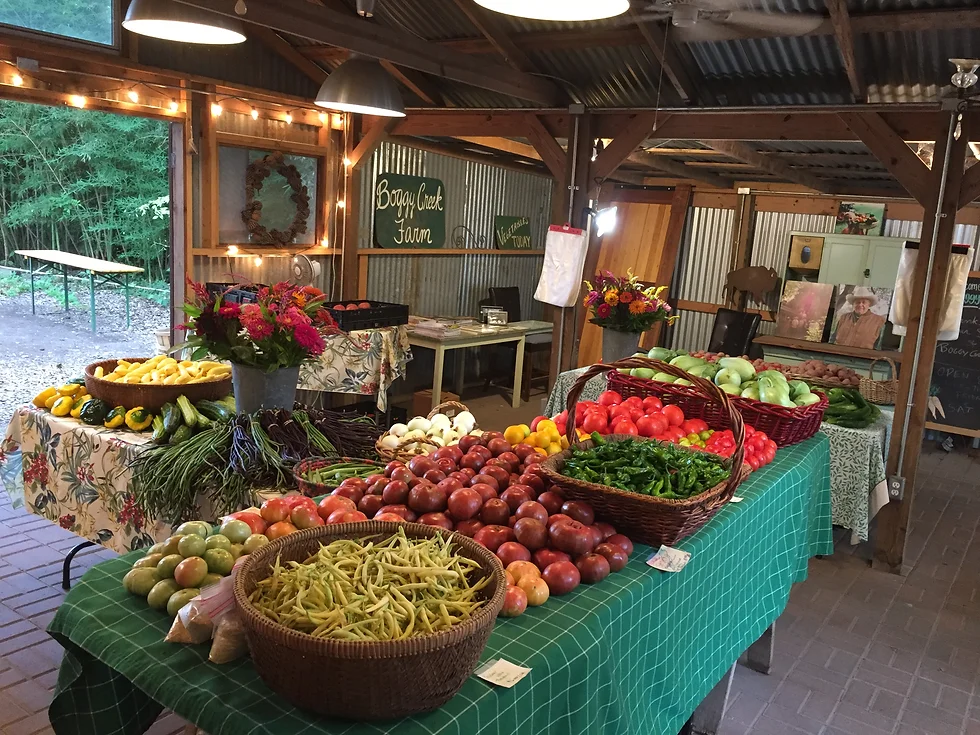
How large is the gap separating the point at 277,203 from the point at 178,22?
3.84 m

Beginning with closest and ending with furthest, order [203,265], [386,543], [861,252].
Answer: [386,543] < [203,265] < [861,252]

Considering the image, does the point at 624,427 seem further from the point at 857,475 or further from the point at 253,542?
the point at 857,475

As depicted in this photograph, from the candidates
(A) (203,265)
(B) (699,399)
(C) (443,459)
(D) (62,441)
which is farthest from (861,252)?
(D) (62,441)

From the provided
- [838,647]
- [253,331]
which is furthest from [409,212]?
[838,647]

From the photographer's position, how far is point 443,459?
273cm

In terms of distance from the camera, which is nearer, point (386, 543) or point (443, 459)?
point (386, 543)

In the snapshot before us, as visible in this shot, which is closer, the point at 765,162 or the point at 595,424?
the point at 595,424

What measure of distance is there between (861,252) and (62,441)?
8.22 metres

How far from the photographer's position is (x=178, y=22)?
3.43 meters

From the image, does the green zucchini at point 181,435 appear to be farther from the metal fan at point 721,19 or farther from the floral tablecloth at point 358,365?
the metal fan at point 721,19

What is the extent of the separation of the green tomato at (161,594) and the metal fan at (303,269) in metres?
5.78

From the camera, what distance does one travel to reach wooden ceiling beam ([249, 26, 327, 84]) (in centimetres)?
677

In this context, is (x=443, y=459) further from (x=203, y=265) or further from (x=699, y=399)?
(x=203, y=265)

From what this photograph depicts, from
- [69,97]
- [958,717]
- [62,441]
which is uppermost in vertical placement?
[69,97]
